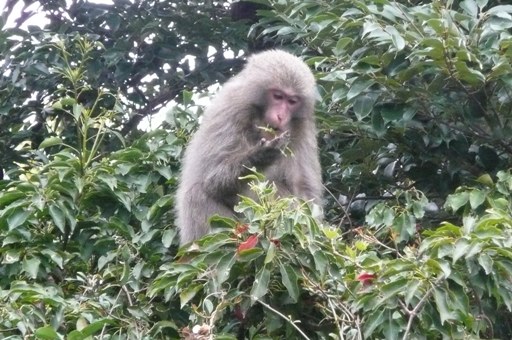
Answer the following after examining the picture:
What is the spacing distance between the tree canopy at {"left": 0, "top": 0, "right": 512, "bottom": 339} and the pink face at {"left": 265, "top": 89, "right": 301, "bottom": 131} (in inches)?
8.9

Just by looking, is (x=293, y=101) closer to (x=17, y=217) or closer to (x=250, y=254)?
(x=17, y=217)

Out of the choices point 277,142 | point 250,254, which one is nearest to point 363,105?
point 277,142

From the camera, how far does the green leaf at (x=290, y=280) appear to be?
5020mm

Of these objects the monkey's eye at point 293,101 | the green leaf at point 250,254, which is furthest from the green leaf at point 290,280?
the monkey's eye at point 293,101

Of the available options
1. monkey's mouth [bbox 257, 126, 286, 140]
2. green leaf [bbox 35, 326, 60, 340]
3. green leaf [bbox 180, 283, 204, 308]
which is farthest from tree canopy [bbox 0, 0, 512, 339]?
monkey's mouth [bbox 257, 126, 286, 140]

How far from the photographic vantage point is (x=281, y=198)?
19.0 feet

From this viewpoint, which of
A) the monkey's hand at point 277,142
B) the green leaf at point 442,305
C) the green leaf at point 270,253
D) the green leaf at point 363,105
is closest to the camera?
the green leaf at point 442,305

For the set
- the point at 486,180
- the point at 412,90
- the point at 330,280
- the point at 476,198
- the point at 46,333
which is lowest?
the point at 486,180

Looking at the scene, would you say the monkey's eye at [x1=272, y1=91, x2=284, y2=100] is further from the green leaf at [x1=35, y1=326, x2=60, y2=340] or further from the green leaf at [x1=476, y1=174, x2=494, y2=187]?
the green leaf at [x1=35, y1=326, x2=60, y2=340]

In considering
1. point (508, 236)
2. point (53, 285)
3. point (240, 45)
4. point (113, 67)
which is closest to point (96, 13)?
point (113, 67)

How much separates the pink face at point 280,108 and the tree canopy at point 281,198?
226mm

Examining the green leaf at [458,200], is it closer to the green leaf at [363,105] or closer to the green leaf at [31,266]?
the green leaf at [363,105]

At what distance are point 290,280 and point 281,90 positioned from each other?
2.43 meters

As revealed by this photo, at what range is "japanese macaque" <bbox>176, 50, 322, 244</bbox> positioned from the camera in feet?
22.8
